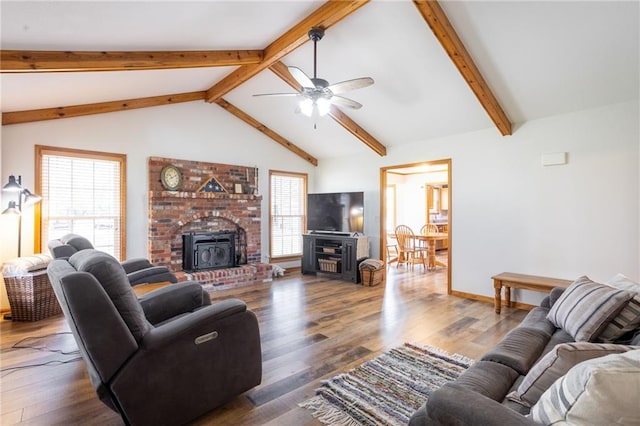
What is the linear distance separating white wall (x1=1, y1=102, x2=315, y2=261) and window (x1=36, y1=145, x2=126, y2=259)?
104mm

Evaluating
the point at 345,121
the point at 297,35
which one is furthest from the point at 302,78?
the point at 345,121

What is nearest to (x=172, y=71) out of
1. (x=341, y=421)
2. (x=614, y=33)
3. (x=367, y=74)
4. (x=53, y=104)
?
(x=53, y=104)

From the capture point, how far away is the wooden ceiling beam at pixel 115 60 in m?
2.62

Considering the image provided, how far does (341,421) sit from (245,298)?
2954mm

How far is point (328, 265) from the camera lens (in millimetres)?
6098

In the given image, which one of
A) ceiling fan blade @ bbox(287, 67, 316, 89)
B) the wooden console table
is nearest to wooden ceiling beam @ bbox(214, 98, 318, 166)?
ceiling fan blade @ bbox(287, 67, 316, 89)

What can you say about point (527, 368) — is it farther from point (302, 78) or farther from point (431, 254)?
point (431, 254)

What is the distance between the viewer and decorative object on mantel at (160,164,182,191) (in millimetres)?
5055

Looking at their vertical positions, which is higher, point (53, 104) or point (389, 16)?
point (389, 16)

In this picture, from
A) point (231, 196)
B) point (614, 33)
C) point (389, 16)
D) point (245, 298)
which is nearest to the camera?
point (614, 33)

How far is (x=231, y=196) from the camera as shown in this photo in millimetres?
5699

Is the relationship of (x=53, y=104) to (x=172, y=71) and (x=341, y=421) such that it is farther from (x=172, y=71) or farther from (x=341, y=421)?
(x=341, y=421)

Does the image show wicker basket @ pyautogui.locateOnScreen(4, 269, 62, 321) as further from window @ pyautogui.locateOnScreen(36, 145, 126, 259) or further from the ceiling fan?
Result: the ceiling fan

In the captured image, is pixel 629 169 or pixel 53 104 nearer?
pixel 629 169
